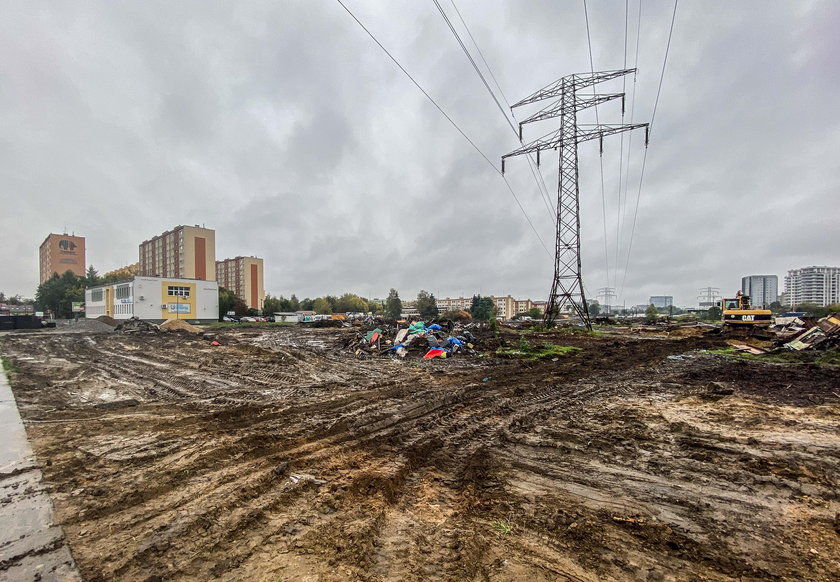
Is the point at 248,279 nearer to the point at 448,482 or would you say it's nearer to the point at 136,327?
the point at 136,327

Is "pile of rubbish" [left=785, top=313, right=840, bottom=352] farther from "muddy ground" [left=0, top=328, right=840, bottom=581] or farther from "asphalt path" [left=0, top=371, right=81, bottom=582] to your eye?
"asphalt path" [left=0, top=371, right=81, bottom=582]

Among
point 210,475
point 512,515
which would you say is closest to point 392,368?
point 210,475

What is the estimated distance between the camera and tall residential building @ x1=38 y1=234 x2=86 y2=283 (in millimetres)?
91375

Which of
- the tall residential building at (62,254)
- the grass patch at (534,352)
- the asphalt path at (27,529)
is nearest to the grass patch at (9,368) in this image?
the asphalt path at (27,529)

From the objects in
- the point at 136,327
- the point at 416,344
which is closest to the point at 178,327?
the point at 136,327

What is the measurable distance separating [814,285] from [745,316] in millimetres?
138348

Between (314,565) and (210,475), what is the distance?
7.14ft

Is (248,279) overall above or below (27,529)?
above

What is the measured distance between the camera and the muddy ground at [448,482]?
2.45 meters

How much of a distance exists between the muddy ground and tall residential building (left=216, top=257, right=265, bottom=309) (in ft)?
286

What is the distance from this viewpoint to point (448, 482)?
365 cm

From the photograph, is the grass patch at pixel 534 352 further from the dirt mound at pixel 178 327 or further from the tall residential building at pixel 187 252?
the tall residential building at pixel 187 252

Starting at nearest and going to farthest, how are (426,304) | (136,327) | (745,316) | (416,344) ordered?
(416,344)
(745,316)
(136,327)
(426,304)

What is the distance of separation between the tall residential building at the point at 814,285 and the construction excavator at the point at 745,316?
10889 cm
